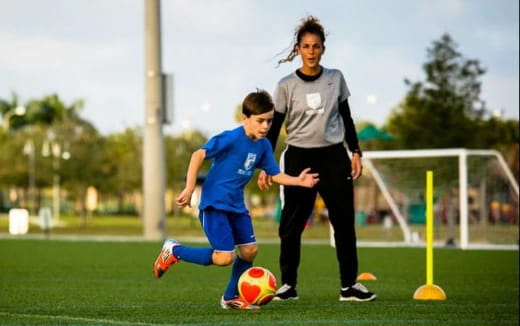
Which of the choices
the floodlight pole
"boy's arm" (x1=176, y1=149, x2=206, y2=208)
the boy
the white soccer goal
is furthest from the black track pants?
the floodlight pole

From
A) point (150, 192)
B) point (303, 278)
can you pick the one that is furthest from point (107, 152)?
point (303, 278)

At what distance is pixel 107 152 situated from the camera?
63.0 m

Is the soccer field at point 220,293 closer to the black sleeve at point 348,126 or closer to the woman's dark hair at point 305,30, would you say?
the black sleeve at point 348,126

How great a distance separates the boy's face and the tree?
29966mm

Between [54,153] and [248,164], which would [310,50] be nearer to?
[248,164]

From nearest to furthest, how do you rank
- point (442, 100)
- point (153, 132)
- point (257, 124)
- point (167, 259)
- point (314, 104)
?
point (257, 124) < point (167, 259) < point (314, 104) < point (153, 132) < point (442, 100)

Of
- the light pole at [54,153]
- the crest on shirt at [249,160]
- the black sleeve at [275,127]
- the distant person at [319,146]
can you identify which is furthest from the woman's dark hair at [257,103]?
the light pole at [54,153]

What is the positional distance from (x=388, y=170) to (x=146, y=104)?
7272mm

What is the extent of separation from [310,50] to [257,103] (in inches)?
43.7

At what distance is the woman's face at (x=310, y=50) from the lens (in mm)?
8930

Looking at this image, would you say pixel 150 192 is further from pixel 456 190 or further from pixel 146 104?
pixel 456 190

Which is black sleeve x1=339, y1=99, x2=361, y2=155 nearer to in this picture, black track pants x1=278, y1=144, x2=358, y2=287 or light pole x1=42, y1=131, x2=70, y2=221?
black track pants x1=278, y1=144, x2=358, y2=287

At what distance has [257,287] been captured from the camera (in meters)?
8.12

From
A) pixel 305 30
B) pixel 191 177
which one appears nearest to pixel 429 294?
pixel 305 30
